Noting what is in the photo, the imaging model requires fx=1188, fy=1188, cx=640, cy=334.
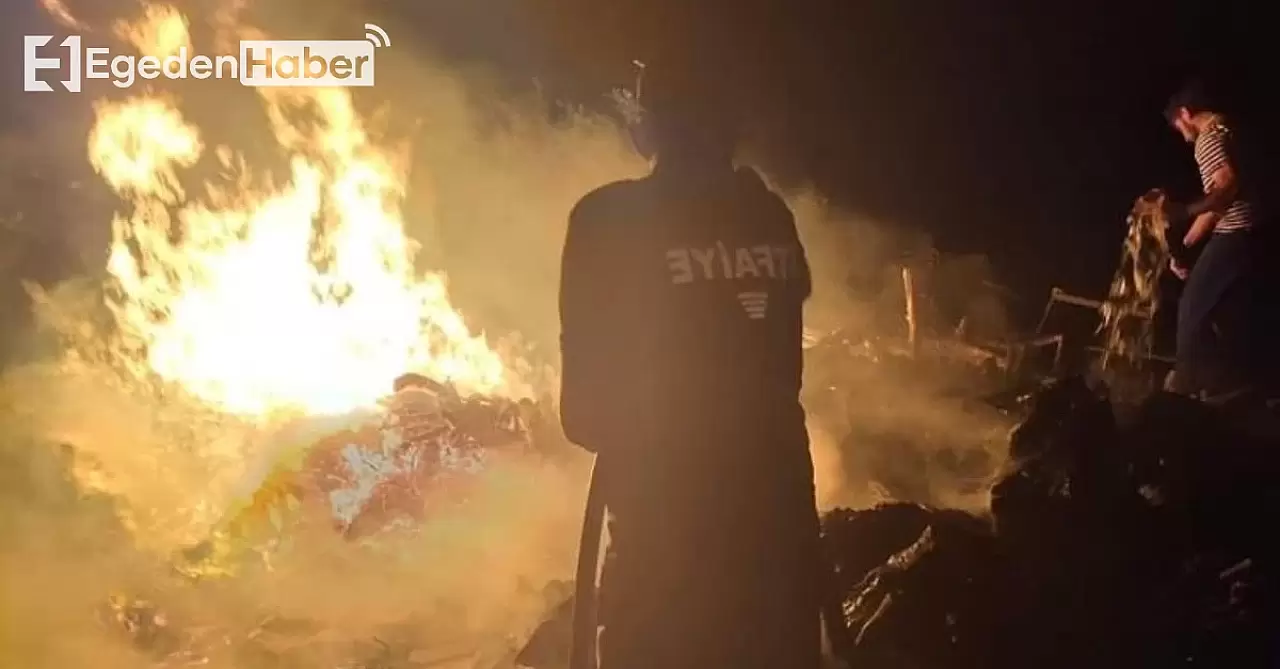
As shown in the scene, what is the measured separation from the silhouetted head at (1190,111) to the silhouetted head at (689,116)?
2.28ft

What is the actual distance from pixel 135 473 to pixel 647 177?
93 centimetres

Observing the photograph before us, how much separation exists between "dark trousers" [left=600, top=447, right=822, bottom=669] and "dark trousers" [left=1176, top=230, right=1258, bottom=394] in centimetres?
69

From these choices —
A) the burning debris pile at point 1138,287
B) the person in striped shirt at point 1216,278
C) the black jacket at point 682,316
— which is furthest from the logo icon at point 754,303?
the person in striped shirt at point 1216,278

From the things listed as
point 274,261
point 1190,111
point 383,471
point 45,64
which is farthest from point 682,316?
point 45,64

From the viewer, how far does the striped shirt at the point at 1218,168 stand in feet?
6.14

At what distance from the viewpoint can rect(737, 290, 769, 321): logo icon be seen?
5.93ft

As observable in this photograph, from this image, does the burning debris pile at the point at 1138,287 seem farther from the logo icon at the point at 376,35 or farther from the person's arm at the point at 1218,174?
the logo icon at the point at 376,35

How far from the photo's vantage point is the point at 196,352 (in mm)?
1880

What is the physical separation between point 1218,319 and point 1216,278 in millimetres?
65

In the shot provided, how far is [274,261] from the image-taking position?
6.19 feet

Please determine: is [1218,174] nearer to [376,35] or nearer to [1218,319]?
[1218,319]

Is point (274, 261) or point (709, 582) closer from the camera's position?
point (709, 582)

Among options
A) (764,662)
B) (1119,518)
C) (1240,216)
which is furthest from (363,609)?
(1240,216)

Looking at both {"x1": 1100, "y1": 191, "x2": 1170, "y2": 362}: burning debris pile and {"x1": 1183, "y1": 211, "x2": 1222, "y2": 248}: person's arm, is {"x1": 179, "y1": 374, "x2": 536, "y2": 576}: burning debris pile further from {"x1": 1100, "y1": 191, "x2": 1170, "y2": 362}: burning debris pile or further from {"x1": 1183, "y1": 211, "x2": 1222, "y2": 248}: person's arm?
{"x1": 1183, "y1": 211, "x2": 1222, "y2": 248}: person's arm
